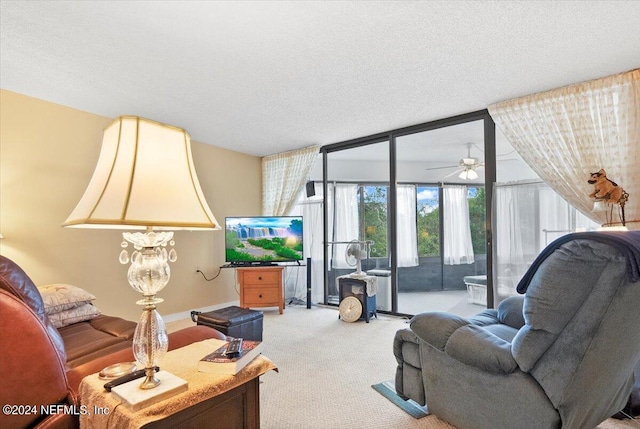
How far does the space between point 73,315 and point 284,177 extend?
338 cm

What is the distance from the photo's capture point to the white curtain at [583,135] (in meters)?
2.69

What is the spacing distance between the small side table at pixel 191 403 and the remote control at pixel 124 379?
0.02 metres

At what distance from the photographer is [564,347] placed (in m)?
1.45

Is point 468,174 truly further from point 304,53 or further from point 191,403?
point 191,403

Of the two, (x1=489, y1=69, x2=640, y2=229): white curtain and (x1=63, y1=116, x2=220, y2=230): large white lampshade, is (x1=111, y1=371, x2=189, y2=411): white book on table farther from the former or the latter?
(x1=489, y1=69, x2=640, y2=229): white curtain

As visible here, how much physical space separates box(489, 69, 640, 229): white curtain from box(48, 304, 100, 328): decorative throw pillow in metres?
4.00

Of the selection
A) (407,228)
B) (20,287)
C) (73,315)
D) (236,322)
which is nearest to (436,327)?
(236,322)

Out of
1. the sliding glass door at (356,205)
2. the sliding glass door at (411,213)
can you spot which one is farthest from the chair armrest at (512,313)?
the sliding glass door at (356,205)

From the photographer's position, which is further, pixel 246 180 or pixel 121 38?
pixel 246 180

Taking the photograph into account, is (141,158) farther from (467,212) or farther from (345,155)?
(467,212)

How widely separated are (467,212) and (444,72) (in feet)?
9.89

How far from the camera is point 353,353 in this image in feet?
10.2

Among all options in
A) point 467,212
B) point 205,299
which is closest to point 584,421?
point 467,212

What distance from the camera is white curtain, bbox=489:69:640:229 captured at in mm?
2686
